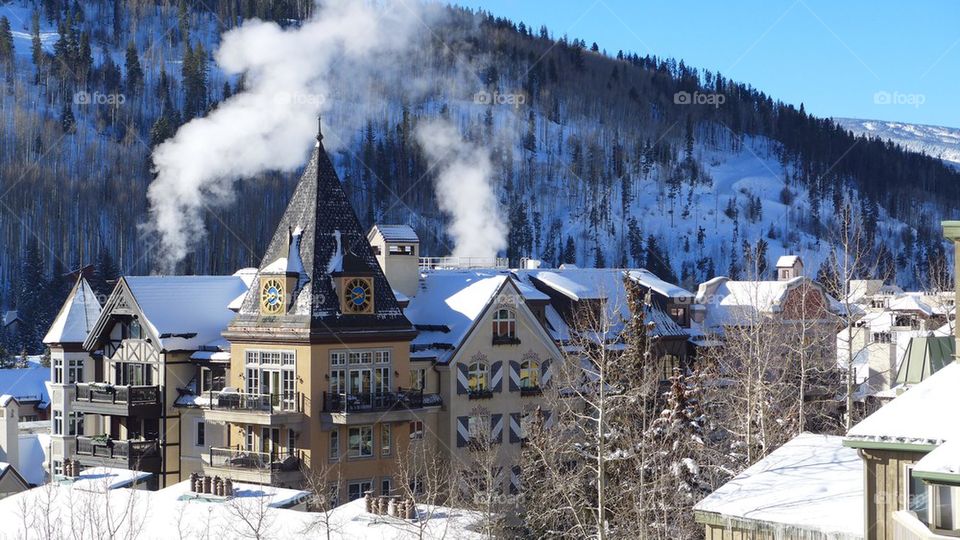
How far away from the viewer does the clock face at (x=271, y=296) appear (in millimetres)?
46203

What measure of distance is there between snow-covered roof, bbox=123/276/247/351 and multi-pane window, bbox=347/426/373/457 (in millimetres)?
7824

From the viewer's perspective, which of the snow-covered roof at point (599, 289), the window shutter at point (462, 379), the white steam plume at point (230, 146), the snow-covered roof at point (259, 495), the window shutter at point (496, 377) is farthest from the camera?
the white steam plume at point (230, 146)

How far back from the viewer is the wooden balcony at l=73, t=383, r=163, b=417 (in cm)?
4894

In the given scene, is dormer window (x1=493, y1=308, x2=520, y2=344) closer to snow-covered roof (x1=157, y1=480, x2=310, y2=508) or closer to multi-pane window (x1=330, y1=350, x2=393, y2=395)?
multi-pane window (x1=330, y1=350, x2=393, y2=395)

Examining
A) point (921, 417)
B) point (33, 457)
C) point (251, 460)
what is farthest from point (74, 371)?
point (921, 417)

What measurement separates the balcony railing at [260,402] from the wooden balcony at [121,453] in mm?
4530

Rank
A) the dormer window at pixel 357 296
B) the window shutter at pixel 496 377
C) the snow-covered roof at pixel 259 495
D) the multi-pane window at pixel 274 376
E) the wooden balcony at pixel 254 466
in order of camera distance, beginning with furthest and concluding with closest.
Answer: the window shutter at pixel 496 377 < the dormer window at pixel 357 296 < the multi-pane window at pixel 274 376 < the wooden balcony at pixel 254 466 < the snow-covered roof at pixel 259 495

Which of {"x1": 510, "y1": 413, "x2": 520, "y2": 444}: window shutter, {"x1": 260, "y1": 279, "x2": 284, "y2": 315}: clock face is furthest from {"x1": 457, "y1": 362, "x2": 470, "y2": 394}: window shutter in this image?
{"x1": 260, "y1": 279, "x2": 284, "y2": 315}: clock face

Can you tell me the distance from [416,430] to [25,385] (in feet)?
146

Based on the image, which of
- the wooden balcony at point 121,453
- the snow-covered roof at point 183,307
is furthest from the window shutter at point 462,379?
the wooden balcony at point 121,453

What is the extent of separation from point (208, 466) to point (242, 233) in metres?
112

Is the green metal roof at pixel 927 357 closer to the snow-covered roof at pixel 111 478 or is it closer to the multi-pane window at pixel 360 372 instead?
the multi-pane window at pixel 360 372

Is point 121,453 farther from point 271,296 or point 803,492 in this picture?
point 803,492

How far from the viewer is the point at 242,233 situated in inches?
6137
